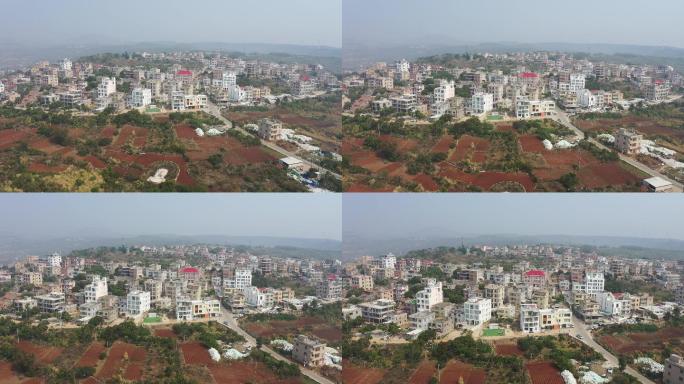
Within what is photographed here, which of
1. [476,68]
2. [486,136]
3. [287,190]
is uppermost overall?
[476,68]

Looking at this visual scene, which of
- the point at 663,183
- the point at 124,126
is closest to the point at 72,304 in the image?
the point at 124,126

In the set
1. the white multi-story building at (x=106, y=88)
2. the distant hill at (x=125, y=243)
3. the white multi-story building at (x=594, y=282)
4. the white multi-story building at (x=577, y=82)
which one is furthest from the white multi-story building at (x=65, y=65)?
the white multi-story building at (x=594, y=282)

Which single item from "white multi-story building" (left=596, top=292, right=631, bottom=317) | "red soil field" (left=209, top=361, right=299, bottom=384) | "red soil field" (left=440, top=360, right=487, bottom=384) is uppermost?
"white multi-story building" (left=596, top=292, right=631, bottom=317)

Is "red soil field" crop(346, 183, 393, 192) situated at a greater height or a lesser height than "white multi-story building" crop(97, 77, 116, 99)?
lesser

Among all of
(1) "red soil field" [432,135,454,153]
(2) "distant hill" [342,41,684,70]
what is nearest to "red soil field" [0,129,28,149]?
(2) "distant hill" [342,41,684,70]

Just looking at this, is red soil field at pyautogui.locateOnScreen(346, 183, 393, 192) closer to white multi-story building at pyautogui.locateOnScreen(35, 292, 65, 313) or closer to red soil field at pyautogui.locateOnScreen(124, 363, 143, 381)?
red soil field at pyautogui.locateOnScreen(124, 363, 143, 381)

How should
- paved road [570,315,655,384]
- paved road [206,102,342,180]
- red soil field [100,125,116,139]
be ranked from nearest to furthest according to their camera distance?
paved road [570,315,655,384] < paved road [206,102,342,180] < red soil field [100,125,116,139]

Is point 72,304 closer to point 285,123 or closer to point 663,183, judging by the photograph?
point 285,123
